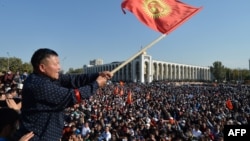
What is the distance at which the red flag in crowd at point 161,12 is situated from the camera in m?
5.35

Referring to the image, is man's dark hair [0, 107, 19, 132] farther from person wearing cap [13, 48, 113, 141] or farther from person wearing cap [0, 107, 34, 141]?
person wearing cap [13, 48, 113, 141]

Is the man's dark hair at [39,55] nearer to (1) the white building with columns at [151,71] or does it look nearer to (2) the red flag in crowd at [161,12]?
(2) the red flag in crowd at [161,12]

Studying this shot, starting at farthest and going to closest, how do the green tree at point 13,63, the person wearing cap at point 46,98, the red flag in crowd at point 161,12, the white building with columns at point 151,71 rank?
the white building with columns at point 151,71, the green tree at point 13,63, the red flag in crowd at point 161,12, the person wearing cap at point 46,98

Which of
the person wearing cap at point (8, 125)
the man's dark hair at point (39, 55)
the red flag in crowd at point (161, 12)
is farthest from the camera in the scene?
the red flag in crowd at point (161, 12)

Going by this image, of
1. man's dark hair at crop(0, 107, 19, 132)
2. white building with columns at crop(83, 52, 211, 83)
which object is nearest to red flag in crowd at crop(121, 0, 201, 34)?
man's dark hair at crop(0, 107, 19, 132)

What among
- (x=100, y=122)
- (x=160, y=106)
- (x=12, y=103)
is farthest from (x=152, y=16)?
(x=160, y=106)

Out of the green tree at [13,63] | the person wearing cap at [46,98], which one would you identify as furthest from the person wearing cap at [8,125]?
the green tree at [13,63]

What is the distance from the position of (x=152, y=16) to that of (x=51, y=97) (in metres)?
3.10

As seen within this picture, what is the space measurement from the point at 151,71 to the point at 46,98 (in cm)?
11128

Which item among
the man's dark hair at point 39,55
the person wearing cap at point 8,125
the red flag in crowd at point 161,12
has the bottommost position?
the person wearing cap at point 8,125

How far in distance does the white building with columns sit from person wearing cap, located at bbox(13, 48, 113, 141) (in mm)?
71464

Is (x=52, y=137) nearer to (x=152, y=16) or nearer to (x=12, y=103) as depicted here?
(x=12, y=103)

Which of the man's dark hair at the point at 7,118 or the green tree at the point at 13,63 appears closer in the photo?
the man's dark hair at the point at 7,118

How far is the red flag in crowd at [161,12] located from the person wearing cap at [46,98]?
2.47 metres
